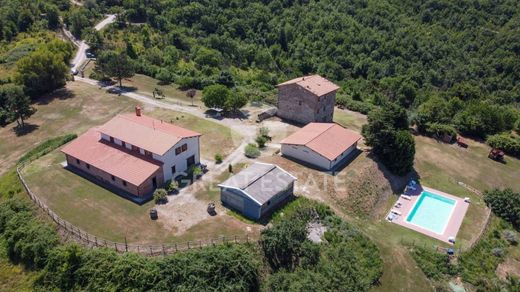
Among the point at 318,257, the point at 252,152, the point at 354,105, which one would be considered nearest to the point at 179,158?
the point at 252,152

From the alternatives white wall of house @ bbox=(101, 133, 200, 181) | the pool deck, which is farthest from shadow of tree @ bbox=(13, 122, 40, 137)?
the pool deck

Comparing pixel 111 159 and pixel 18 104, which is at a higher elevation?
pixel 18 104

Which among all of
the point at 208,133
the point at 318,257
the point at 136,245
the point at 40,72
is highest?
the point at 40,72

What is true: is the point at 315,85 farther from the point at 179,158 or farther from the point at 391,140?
the point at 179,158

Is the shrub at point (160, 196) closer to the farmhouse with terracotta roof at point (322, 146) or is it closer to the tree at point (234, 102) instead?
the farmhouse with terracotta roof at point (322, 146)

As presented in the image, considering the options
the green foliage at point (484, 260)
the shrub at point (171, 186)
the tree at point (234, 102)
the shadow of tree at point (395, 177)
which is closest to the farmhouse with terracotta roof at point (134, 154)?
the shrub at point (171, 186)
